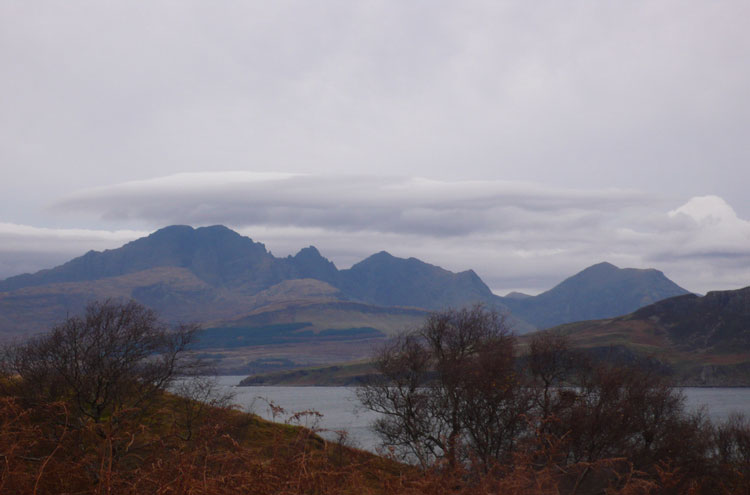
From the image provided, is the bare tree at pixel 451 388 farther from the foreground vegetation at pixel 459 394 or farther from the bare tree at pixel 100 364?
the bare tree at pixel 100 364

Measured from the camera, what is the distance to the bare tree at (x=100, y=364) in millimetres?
47406

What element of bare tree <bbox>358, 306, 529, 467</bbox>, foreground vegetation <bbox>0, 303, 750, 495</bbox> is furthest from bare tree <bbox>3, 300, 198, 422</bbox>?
bare tree <bbox>358, 306, 529, 467</bbox>

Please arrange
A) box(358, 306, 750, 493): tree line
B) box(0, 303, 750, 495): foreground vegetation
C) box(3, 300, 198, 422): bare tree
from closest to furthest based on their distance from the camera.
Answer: box(3, 300, 198, 422): bare tree < box(0, 303, 750, 495): foreground vegetation < box(358, 306, 750, 493): tree line

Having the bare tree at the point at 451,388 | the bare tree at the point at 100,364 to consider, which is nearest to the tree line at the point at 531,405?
the bare tree at the point at 451,388

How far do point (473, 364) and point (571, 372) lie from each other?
67.4 feet

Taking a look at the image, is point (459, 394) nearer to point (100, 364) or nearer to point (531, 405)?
point (531, 405)

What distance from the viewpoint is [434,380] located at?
211 ft

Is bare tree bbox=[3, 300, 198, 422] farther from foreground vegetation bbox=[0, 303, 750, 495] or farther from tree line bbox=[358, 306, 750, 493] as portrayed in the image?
tree line bbox=[358, 306, 750, 493]

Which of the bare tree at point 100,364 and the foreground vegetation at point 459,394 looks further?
the foreground vegetation at point 459,394

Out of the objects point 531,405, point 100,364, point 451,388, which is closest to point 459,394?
point 451,388

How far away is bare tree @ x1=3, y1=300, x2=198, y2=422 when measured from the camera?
47.4 metres

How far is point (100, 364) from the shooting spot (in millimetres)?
49406

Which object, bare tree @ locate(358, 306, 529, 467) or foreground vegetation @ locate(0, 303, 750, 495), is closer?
foreground vegetation @ locate(0, 303, 750, 495)

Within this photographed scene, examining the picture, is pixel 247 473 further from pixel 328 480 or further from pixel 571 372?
pixel 571 372
